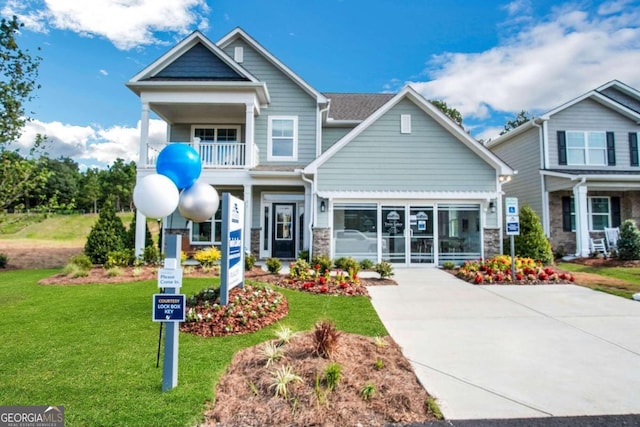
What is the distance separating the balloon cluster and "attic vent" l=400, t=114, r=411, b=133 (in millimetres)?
9120

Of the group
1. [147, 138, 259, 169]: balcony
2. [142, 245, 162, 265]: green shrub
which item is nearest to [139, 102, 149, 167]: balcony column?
[147, 138, 259, 169]: balcony

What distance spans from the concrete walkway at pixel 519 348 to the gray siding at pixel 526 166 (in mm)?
9062

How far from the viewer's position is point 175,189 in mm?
3943

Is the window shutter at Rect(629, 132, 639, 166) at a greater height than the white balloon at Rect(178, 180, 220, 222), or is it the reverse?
the window shutter at Rect(629, 132, 639, 166)

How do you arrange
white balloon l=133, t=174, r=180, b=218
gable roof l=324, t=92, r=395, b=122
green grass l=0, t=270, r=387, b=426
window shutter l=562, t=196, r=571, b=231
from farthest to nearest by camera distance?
gable roof l=324, t=92, r=395, b=122 → window shutter l=562, t=196, r=571, b=231 → white balloon l=133, t=174, r=180, b=218 → green grass l=0, t=270, r=387, b=426

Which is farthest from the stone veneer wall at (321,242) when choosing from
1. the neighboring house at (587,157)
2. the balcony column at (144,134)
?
the neighboring house at (587,157)

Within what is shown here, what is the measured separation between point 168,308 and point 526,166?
18279 mm

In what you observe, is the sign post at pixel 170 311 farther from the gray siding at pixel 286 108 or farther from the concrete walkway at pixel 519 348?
the gray siding at pixel 286 108

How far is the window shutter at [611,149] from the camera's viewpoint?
615 inches

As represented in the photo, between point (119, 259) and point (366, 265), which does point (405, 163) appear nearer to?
point (366, 265)

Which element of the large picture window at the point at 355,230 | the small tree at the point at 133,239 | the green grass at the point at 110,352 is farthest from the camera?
the small tree at the point at 133,239

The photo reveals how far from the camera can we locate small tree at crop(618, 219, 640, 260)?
12.2 m

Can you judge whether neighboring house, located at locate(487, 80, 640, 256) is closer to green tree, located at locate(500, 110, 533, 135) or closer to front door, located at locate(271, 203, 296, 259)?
front door, located at locate(271, 203, 296, 259)

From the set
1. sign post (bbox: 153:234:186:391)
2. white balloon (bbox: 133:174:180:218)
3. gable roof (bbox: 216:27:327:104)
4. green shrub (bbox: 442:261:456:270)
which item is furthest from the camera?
gable roof (bbox: 216:27:327:104)
